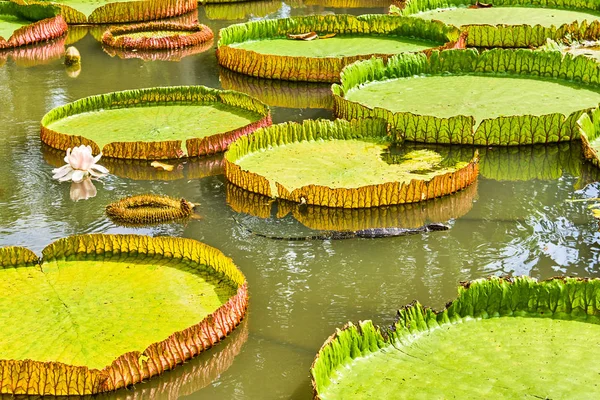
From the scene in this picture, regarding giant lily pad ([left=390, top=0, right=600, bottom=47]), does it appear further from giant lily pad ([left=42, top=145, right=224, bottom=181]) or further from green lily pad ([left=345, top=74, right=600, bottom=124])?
giant lily pad ([left=42, top=145, right=224, bottom=181])

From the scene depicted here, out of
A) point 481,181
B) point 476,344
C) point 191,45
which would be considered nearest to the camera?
point 476,344

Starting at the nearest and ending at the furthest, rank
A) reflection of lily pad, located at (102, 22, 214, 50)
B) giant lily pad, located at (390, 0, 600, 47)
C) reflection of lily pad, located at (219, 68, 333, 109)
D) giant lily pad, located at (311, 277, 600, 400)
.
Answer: giant lily pad, located at (311, 277, 600, 400) < reflection of lily pad, located at (219, 68, 333, 109) < giant lily pad, located at (390, 0, 600, 47) < reflection of lily pad, located at (102, 22, 214, 50)

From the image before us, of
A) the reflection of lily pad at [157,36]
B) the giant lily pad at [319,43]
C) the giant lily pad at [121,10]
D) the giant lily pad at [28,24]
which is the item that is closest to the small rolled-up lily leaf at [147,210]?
the giant lily pad at [319,43]

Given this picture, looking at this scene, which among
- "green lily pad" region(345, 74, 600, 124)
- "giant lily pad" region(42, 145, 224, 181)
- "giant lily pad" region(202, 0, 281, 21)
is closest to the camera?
"giant lily pad" region(42, 145, 224, 181)

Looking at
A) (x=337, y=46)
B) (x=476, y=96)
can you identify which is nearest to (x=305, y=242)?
(x=476, y=96)

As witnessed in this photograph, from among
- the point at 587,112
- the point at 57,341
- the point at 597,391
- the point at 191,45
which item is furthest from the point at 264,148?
the point at 191,45

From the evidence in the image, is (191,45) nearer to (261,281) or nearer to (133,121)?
(133,121)

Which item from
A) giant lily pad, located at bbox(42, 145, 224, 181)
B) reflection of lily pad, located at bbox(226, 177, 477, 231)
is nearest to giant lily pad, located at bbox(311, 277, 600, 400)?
reflection of lily pad, located at bbox(226, 177, 477, 231)
